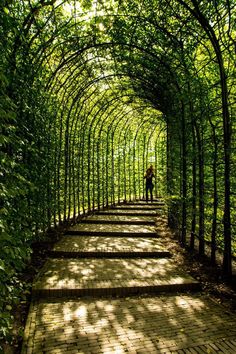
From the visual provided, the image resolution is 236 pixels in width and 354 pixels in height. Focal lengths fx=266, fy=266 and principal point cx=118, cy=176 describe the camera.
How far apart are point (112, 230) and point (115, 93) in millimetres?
4747

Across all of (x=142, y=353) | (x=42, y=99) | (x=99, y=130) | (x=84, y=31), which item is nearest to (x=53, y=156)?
(x=42, y=99)

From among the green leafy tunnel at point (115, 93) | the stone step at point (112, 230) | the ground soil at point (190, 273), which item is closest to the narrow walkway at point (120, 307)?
the ground soil at point (190, 273)

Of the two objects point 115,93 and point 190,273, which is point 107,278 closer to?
point 190,273

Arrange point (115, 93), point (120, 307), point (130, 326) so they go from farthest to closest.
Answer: point (115, 93) < point (120, 307) < point (130, 326)

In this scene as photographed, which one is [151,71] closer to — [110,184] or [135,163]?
[110,184]

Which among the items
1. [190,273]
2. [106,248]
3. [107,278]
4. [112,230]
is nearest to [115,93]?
[112,230]

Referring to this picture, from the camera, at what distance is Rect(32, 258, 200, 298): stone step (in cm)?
373

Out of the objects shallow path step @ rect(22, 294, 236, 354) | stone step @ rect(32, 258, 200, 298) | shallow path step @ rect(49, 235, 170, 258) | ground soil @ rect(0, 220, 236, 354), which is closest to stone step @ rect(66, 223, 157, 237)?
shallow path step @ rect(49, 235, 170, 258)

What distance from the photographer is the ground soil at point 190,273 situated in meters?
3.01

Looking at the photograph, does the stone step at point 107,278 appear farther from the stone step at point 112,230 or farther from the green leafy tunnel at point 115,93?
the stone step at point 112,230

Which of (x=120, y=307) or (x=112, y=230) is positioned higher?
(x=112, y=230)

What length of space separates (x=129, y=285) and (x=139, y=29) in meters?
4.95

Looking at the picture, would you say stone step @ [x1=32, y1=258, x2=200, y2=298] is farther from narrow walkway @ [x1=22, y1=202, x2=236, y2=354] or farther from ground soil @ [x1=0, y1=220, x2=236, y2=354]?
ground soil @ [x1=0, y1=220, x2=236, y2=354]

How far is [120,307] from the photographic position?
11.1 ft
